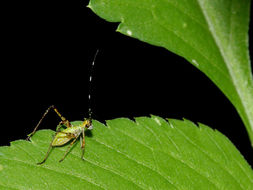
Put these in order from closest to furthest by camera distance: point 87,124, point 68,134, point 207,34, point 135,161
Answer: point 135,161
point 207,34
point 68,134
point 87,124

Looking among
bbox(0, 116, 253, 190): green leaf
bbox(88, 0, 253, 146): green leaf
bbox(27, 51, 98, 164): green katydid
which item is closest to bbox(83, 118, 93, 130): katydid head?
bbox(27, 51, 98, 164): green katydid

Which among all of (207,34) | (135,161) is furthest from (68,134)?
(207,34)

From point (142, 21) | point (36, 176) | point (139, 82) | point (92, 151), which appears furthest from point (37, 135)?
point (139, 82)

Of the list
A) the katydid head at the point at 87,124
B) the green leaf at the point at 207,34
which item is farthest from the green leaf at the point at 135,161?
the green leaf at the point at 207,34

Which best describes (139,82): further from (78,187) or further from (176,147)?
→ (78,187)

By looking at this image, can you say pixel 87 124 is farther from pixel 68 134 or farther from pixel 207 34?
pixel 207 34

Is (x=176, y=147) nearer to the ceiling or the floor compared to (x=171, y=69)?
nearer to the floor

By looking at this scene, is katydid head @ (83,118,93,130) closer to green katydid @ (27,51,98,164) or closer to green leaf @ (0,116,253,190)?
green katydid @ (27,51,98,164)
